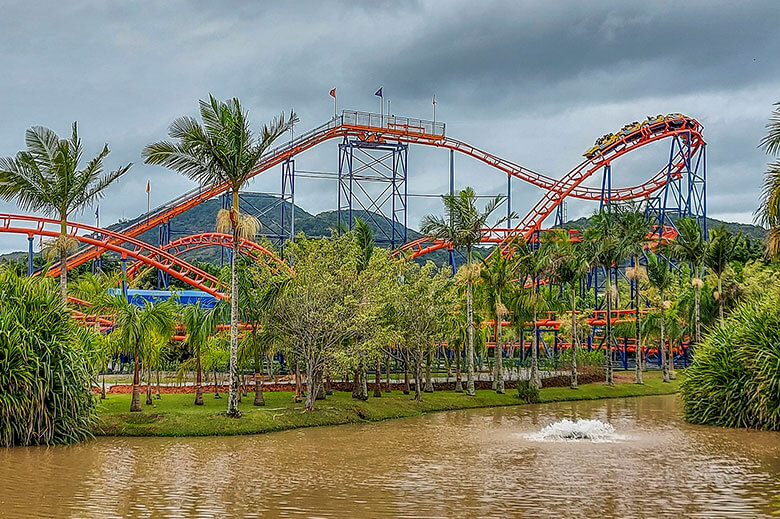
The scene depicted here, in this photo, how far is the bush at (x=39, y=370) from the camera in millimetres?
19547

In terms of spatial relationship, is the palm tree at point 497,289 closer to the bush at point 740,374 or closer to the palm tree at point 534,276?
the palm tree at point 534,276

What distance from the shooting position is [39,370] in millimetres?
20109

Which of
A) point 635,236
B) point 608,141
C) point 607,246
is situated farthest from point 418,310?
point 608,141

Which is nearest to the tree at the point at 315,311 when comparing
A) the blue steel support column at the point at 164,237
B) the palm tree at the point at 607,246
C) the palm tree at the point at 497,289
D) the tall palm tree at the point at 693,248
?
the palm tree at the point at 497,289

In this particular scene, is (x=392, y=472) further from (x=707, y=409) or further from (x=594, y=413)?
(x=594, y=413)

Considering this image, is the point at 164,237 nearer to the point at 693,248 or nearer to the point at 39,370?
the point at 693,248

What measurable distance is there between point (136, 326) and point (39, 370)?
5.73m

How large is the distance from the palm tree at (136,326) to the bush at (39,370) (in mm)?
3004

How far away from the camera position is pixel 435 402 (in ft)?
112

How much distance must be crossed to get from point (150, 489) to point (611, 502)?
867cm

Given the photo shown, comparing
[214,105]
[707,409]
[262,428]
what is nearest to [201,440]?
[262,428]

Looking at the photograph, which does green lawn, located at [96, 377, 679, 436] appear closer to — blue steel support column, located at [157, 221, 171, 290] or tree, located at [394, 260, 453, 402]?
tree, located at [394, 260, 453, 402]

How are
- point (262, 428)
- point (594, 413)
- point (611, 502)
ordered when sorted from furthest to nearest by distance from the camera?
point (594, 413) → point (262, 428) → point (611, 502)

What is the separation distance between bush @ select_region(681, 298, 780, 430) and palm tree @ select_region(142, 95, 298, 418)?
52.0 ft
